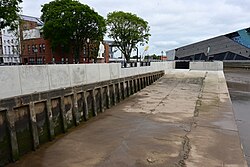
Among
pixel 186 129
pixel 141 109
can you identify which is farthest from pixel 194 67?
pixel 186 129

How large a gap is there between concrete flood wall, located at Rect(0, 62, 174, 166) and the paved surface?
1.84ft

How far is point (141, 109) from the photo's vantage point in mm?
16969

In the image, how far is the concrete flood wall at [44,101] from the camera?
27.6 feet

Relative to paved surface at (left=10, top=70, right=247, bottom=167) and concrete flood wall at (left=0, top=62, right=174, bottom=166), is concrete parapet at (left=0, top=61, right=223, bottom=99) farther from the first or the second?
paved surface at (left=10, top=70, right=247, bottom=167)

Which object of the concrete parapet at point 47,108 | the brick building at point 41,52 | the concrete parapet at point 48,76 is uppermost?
the brick building at point 41,52

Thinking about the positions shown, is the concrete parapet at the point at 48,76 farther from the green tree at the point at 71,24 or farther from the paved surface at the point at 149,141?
the green tree at the point at 71,24

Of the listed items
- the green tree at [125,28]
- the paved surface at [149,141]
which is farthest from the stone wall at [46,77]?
the green tree at [125,28]

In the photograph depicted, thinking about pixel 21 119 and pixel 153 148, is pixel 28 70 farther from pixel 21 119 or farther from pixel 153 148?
pixel 153 148

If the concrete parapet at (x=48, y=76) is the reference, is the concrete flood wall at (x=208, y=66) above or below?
below

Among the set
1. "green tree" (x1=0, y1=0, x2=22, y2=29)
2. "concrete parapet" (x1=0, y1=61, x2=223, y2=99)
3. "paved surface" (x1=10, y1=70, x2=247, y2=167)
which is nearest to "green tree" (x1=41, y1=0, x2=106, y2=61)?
"green tree" (x1=0, y1=0, x2=22, y2=29)

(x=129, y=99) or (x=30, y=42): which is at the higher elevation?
(x=30, y=42)

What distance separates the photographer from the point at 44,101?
1040 centimetres

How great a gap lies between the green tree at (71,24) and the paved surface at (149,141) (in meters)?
32.4

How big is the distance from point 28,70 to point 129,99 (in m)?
12.3
